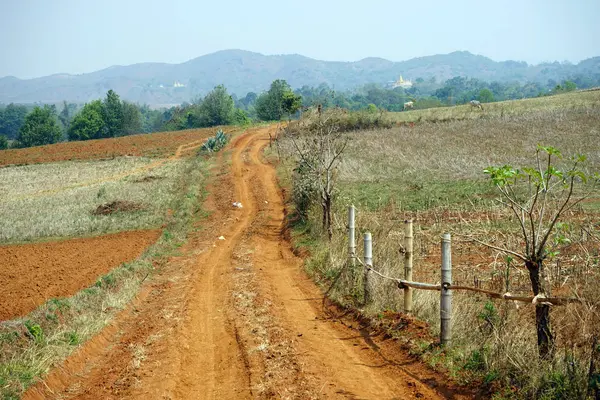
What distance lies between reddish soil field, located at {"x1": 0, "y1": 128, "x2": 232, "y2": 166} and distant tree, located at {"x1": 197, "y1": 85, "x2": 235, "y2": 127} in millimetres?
20297

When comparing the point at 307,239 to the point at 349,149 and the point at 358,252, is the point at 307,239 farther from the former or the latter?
the point at 349,149

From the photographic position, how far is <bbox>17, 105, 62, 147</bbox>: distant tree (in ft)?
300

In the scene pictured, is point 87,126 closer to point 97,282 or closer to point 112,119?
point 112,119

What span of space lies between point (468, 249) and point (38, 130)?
93.1 meters

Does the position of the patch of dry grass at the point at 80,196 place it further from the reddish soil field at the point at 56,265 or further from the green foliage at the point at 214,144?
the green foliage at the point at 214,144

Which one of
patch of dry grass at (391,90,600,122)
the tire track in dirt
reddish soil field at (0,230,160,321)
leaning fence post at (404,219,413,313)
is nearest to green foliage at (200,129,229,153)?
patch of dry grass at (391,90,600,122)

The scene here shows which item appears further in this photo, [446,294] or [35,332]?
[35,332]

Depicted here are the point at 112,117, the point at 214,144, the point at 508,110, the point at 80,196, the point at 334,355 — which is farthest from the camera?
the point at 112,117

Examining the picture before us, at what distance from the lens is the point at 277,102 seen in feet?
238

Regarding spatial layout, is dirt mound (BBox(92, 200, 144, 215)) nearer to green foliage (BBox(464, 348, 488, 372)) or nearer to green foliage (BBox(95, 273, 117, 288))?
green foliage (BBox(95, 273, 117, 288))

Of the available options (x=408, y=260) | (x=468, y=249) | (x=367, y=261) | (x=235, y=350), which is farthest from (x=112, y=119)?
(x=408, y=260)

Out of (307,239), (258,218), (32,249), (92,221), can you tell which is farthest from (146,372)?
(92,221)

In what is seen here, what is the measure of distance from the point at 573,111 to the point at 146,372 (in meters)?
47.9

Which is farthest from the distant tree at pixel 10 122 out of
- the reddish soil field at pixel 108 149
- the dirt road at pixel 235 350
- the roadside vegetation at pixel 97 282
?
the dirt road at pixel 235 350
